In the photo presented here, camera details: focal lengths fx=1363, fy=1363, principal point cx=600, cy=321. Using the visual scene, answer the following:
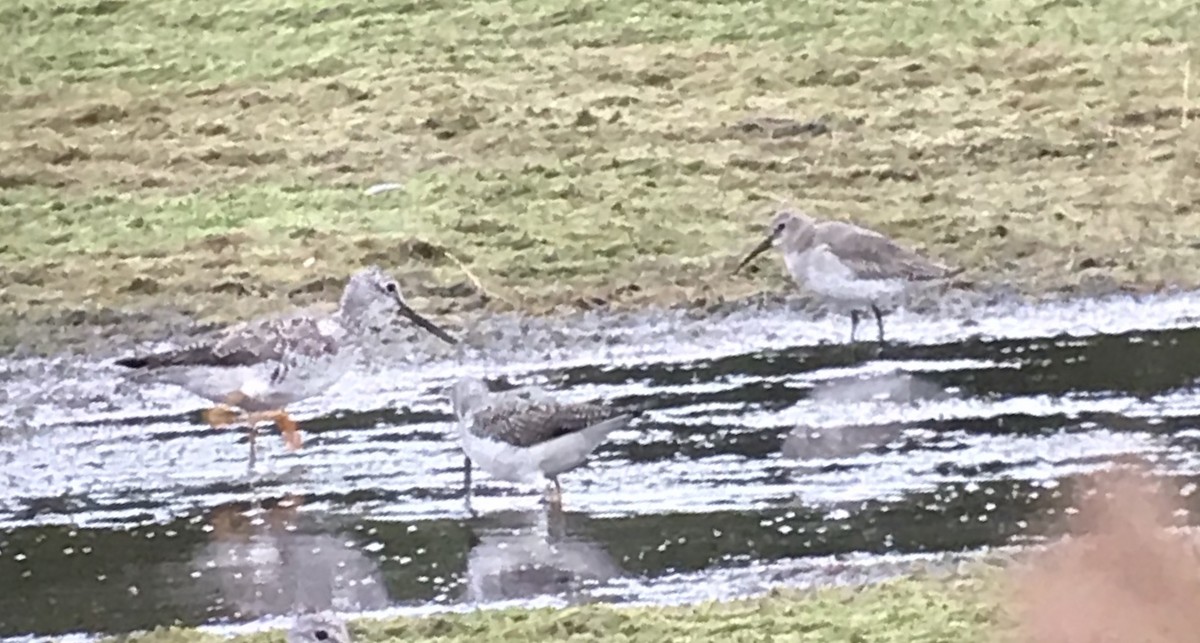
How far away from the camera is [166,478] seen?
1171mm

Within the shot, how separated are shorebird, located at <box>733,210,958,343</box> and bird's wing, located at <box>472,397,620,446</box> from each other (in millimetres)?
184

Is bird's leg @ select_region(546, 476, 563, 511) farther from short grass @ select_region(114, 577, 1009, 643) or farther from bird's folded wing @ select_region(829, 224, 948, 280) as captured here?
bird's folded wing @ select_region(829, 224, 948, 280)

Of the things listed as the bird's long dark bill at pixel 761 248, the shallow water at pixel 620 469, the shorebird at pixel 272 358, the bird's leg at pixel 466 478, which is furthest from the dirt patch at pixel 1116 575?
the shorebird at pixel 272 358

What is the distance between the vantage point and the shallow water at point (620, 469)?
1.15m

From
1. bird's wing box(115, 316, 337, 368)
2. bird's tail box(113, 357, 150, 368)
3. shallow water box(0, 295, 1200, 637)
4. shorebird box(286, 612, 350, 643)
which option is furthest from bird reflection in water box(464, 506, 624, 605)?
bird's tail box(113, 357, 150, 368)

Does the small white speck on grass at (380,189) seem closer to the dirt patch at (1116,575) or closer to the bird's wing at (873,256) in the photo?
the bird's wing at (873,256)

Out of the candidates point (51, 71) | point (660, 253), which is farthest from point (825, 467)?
point (51, 71)

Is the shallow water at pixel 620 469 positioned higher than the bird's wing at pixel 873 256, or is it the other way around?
the bird's wing at pixel 873 256

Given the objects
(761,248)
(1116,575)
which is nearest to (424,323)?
(761,248)

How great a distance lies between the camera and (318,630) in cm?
114

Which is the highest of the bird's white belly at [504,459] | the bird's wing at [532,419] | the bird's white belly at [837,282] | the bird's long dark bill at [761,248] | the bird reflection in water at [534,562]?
the bird's long dark bill at [761,248]

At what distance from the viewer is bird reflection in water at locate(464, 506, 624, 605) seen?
1152mm

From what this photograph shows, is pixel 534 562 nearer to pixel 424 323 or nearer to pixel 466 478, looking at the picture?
pixel 466 478

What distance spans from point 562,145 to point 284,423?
0.34 metres
